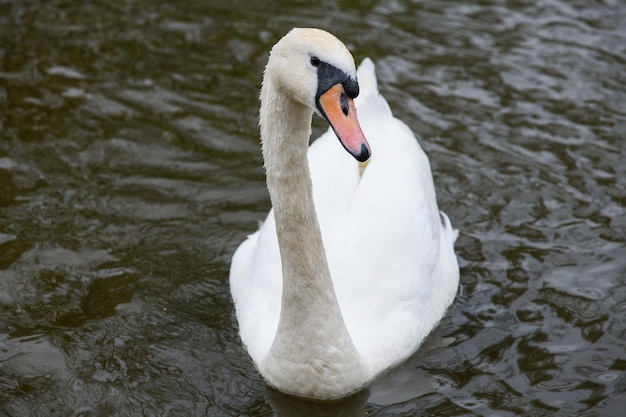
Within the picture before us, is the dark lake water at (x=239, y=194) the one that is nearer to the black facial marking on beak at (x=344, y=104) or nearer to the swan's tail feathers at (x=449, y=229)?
the swan's tail feathers at (x=449, y=229)

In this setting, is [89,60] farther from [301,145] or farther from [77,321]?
[301,145]

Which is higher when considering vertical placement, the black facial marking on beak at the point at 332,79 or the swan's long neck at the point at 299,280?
the black facial marking on beak at the point at 332,79

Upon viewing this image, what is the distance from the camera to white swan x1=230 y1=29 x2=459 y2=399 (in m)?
5.01

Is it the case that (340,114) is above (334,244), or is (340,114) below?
above

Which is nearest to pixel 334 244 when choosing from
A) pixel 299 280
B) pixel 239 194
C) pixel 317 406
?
pixel 299 280

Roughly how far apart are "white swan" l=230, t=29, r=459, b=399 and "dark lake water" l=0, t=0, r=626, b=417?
0.78ft

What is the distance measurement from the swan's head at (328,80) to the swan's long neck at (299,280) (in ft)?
0.69

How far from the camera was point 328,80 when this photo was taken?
490cm

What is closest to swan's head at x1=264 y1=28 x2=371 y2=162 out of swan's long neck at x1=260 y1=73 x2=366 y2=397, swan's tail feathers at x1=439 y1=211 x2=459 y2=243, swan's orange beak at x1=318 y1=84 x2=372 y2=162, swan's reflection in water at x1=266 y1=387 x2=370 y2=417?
swan's orange beak at x1=318 y1=84 x2=372 y2=162

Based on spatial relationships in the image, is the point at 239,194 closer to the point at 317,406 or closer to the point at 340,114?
the point at 317,406

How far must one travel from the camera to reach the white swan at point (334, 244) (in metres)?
5.01

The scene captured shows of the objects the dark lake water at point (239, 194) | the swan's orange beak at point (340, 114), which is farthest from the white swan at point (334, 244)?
the dark lake water at point (239, 194)

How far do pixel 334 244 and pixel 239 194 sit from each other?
2.00m

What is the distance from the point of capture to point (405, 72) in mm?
10305
